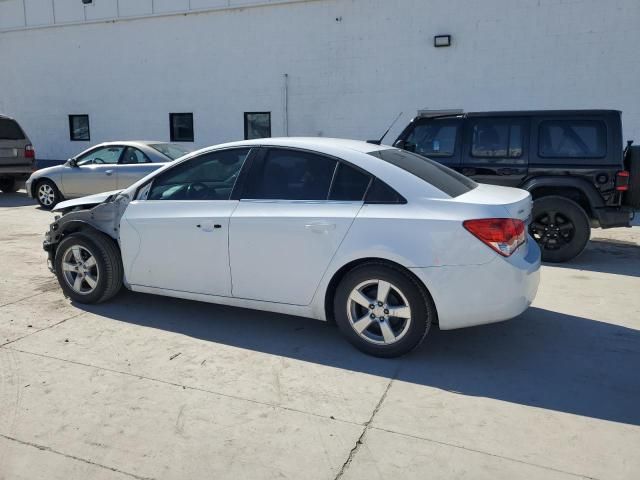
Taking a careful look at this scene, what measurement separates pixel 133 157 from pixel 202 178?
21.3 feet

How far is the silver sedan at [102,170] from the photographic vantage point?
1044cm

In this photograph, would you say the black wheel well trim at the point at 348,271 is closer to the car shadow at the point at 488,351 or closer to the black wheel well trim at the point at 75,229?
the car shadow at the point at 488,351

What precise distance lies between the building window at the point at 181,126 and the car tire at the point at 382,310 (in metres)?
13.6

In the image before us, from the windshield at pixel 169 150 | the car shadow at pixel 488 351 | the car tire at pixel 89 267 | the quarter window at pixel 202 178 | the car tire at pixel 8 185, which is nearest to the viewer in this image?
the car shadow at pixel 488 351

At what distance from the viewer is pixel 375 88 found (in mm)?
13828

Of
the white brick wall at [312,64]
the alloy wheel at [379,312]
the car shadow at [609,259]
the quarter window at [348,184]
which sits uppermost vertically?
the white brick wall at [312,64]

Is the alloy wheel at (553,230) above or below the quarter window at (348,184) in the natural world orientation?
below

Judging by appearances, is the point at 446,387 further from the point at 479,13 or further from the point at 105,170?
the point at 479,13

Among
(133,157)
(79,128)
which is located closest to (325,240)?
(133,157)

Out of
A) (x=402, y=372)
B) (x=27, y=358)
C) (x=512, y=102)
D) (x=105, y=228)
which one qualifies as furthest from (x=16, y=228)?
(x=512, y=102)

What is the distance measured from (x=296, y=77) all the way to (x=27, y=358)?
12.0 meters

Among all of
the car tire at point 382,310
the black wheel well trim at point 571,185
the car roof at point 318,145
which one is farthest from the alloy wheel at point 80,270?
the black wheel well trim at point 571,185

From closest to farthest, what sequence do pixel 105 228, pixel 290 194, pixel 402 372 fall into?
pixel 402 372 → pixel 290 194 → pixel 105 228

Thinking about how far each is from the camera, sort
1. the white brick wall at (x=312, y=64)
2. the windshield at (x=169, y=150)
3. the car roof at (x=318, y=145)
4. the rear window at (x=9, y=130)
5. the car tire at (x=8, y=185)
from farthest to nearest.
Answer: the car tire at (x=8, y=185)
the rear window at (x=9, y=130)
the white brick wall at (x=312, y=64)
the windshield at (x=169, y=150)
the car roof at (x=318, y=145)
